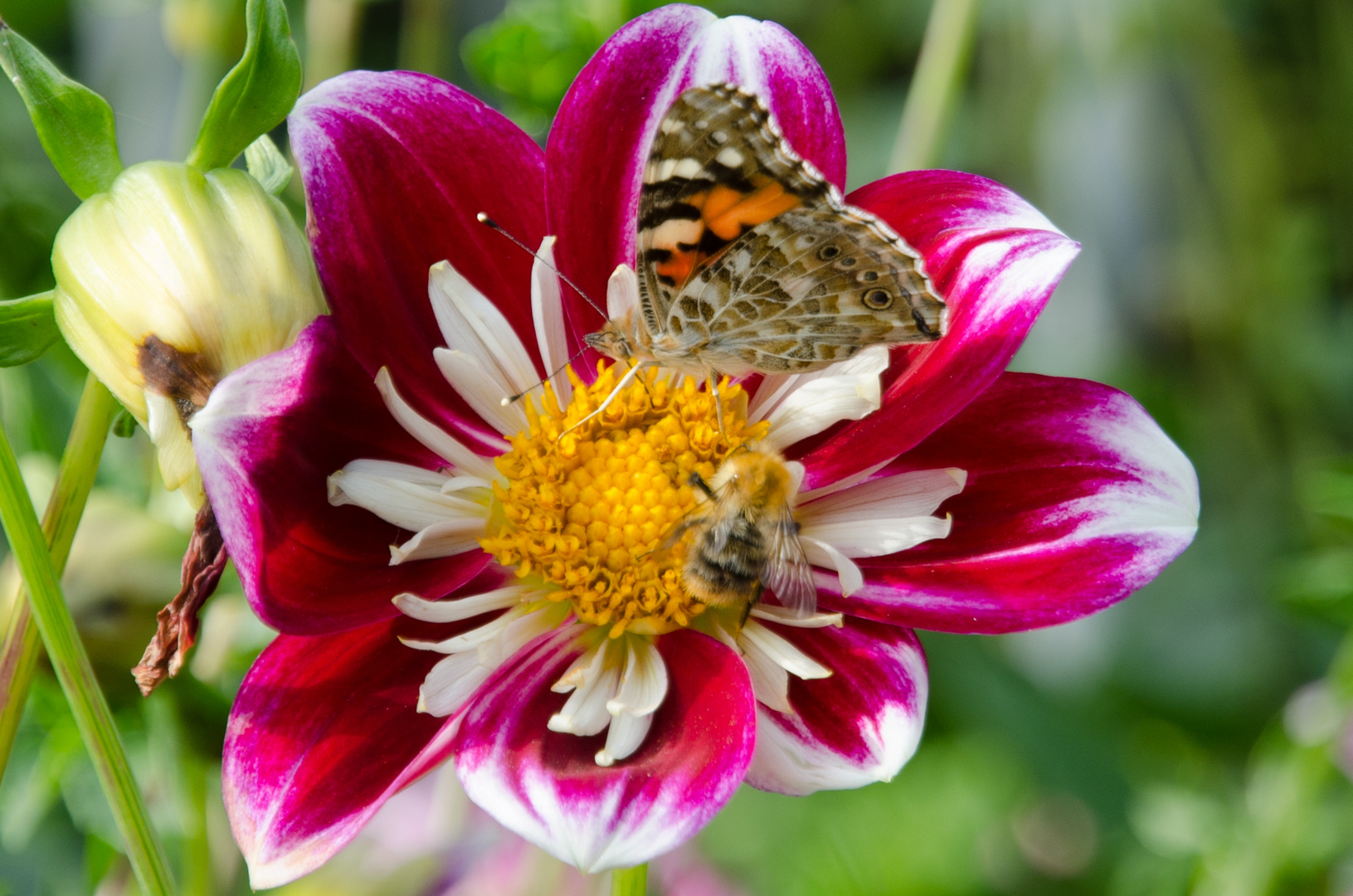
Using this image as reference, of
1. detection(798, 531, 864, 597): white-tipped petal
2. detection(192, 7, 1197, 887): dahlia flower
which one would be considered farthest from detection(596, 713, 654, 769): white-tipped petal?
detection(798, 531, 864, 597): white-tipped petal

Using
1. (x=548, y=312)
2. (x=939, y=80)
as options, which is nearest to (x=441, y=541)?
(x=548, y=312)

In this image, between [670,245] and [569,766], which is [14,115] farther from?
[569,766]

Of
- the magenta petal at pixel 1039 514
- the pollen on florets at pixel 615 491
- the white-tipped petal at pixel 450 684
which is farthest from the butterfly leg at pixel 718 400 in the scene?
the white-tipped petal at pixel 450 684

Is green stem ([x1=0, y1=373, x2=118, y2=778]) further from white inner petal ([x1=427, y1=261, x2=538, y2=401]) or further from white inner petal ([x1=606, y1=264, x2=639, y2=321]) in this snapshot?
white inner petal ([x1=606, y1=264, x2=639, y2=321])

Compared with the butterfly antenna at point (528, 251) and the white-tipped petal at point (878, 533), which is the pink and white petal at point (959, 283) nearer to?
the white-tipped petal at point (878, 533)

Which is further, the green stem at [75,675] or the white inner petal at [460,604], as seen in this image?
the white inner petal at [460,604]

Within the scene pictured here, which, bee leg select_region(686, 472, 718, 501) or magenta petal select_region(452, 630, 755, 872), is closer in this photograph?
magenta petal select_region(452, 630, 755, 872)
